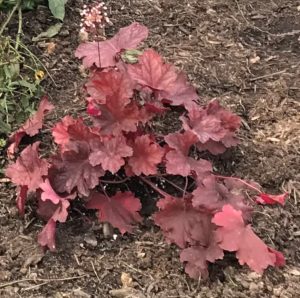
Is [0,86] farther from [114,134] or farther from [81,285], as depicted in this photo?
[81,285]

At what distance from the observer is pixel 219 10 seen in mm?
4027

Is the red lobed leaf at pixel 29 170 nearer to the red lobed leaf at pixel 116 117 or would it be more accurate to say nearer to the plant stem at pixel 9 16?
the red lobed leaf at pixel 116 117

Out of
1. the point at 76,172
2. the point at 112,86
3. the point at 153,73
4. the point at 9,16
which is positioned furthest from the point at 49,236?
the point at 9,16

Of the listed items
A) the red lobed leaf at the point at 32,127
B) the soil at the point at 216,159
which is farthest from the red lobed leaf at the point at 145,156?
the red lobed leaf at the point at 32,127

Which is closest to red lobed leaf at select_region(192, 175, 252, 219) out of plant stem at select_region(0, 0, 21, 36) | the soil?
the soil

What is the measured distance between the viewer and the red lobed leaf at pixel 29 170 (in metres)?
2.88

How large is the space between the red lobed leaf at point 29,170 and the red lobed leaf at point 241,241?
26.3 inches

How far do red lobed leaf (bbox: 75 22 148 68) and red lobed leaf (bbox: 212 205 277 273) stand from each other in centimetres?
82

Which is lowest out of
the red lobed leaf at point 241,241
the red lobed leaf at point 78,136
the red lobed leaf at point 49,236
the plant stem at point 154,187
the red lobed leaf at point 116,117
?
the red lobed leaf at point 49,236

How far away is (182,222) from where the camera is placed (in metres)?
2.79

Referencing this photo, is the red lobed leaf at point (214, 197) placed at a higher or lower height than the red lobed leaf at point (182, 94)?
lower

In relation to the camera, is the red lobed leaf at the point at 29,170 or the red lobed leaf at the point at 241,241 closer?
the red lobed leaf at the point at 241,241

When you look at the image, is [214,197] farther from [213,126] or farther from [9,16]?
[9,16]

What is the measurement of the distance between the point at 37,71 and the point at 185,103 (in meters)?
0.80
